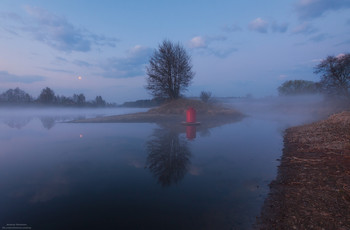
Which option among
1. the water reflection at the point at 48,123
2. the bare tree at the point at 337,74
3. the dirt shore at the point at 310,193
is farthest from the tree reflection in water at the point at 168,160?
the bare tree at the point at 337,74

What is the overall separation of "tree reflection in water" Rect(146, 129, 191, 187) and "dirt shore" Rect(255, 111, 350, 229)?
221cm

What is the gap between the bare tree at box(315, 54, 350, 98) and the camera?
22.4 metres

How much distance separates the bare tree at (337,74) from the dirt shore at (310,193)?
22.8m

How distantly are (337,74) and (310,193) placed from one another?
26.8 m

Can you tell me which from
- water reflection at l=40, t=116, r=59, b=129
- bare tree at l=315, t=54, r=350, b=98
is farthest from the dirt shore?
bare tree at l=315, t=54, r=350, b=98

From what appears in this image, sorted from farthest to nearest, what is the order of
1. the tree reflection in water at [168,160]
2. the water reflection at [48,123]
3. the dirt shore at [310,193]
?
1. the water reflection at [48,123]
2. the tree reflection in water at [168,160]
3. the dirt shore at [310,193]

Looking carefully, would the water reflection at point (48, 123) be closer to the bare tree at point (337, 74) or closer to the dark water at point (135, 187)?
the dark water at point (135, 187)

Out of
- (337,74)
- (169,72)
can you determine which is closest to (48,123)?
(169,72)

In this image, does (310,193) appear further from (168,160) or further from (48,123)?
(48,123)

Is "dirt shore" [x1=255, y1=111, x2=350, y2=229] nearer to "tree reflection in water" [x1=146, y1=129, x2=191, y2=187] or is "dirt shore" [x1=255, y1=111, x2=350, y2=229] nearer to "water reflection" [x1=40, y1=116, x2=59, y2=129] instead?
"tree reflection in water" [x1=146, y1=129, x2=191, y2=187]

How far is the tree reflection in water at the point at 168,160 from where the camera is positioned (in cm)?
488

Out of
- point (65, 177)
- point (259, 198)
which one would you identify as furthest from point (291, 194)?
point (65, 177)

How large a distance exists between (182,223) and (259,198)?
172 cm

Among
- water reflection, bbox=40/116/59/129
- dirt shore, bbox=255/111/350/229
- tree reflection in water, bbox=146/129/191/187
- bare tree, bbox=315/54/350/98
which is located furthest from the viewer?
bare tree, bbox=315/54/350/98
